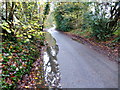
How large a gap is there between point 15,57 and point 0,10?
227 cm

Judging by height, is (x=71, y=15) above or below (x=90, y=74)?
above

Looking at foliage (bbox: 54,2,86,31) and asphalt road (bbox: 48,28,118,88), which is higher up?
foliage (bbox: 54,2,86,31)

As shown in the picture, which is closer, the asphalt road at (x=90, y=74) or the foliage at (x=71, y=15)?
the asphalt road at (x=90, y=74)

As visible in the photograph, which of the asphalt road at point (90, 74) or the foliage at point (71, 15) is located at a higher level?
the foliage at point (71, 15)

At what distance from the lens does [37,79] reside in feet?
13.0

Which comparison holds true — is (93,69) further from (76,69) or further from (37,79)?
(37,79)

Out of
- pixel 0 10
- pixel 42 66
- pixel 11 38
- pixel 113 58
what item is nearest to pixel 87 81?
pixel 42 66

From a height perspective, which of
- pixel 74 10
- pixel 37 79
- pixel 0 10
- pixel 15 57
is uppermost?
pixel 74 10

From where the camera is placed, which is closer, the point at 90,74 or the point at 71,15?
the point at 90,74

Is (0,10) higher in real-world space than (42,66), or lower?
higher

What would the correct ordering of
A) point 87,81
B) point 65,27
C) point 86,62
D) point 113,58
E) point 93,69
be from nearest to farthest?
point 87,81, point 93,69, point 86,62, point 113,58, point 65,27

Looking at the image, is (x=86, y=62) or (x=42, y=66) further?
(x=86, y=62)

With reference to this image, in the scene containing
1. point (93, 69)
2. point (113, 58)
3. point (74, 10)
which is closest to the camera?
point (93, 69)

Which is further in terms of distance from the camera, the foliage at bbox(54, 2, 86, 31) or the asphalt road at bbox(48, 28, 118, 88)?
the foliage at bbox(54, 2, 86, 31)
